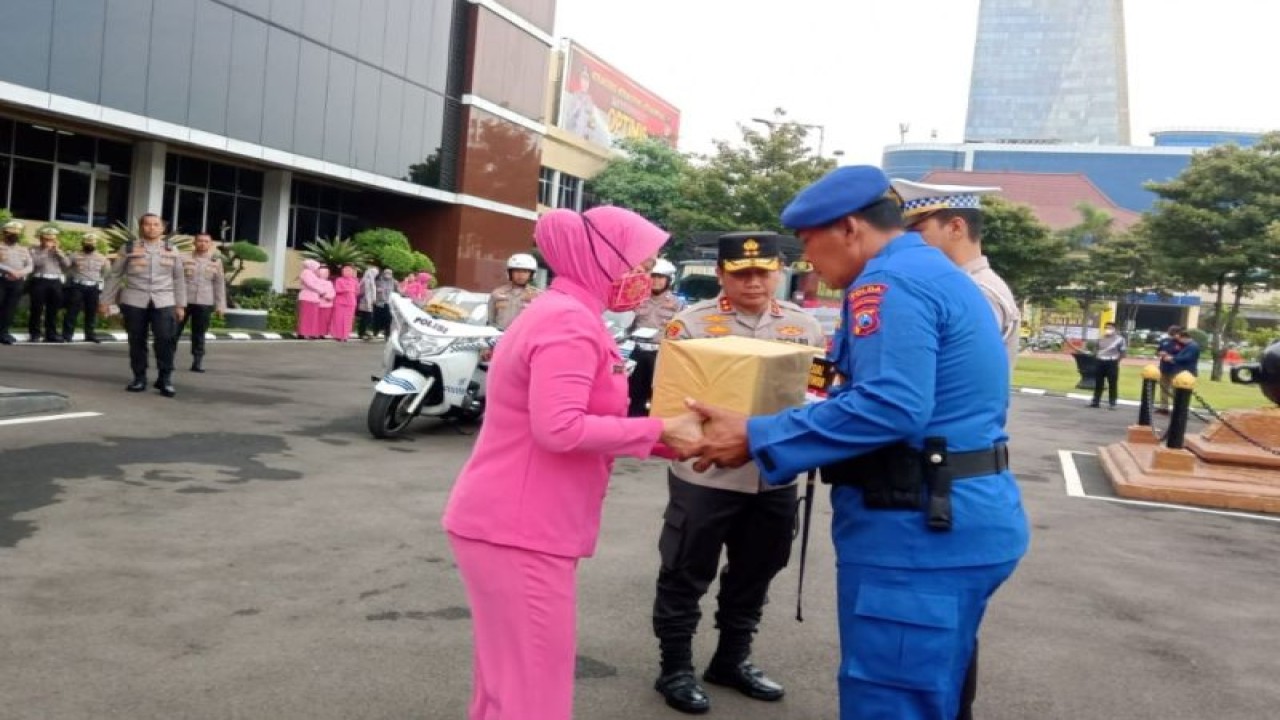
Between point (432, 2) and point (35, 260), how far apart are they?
18.4 meters

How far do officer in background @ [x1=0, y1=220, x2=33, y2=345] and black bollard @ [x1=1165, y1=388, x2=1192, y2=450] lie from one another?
1424 centimetres

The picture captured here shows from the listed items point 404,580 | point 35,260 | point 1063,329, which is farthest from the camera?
point 1063,329

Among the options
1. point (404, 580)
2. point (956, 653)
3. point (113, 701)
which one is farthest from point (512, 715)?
point (404, 580)

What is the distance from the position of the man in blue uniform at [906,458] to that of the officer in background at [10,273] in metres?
14.9

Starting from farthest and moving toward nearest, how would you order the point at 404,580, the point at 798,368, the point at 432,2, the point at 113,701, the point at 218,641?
the point at 432,2 → the point at 404,580 → the point at 218,641 → the point at 113,701 → the point at 798,368

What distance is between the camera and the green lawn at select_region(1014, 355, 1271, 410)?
23047 millimetres

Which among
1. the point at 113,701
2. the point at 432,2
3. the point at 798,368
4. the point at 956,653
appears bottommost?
the point at 113,701

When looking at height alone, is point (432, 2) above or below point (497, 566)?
above

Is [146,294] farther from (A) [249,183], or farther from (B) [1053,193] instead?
(B) [1053,193]

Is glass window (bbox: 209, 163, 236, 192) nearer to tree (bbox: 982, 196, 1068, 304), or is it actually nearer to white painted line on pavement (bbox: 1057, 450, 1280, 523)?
white painted line on pavement (bbox: 1057, 450, 1280, 523)

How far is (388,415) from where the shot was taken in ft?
31.1

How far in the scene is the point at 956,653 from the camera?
2.48 metres

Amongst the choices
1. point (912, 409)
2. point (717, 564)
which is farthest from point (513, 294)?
point (912, 409)

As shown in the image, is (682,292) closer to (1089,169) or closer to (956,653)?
(956,653)
